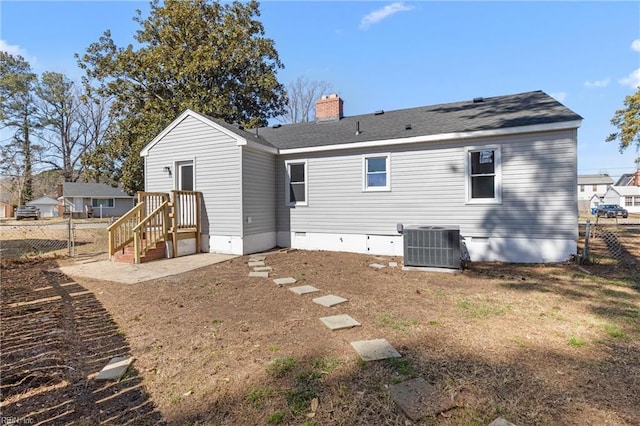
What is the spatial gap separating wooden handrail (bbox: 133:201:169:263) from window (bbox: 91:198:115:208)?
115ft

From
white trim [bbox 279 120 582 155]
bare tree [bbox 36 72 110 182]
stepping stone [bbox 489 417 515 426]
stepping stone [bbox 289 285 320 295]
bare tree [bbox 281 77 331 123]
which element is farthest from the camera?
bare tree [bbox 36 72 110 182]

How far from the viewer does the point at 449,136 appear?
8.50 meters

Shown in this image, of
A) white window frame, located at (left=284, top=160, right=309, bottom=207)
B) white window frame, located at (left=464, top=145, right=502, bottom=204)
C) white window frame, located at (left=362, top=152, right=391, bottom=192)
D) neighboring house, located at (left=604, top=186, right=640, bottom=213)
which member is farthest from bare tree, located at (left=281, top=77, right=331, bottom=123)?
neighboring house, located at (left=604, top=186, right=640, bottom=213)

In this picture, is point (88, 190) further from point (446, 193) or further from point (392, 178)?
point (446, 193)

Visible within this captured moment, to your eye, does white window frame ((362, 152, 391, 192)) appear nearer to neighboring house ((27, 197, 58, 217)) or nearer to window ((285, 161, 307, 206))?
window ((285, 161, 307, 206))

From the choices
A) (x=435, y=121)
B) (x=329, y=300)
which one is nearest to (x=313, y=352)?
(x=329, y=300)

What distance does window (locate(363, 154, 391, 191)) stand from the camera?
9.48 m

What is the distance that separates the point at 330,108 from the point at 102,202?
36.2 m

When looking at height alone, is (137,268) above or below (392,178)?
below

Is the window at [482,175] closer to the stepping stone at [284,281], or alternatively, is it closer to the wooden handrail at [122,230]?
the stepping stone at [284,281]

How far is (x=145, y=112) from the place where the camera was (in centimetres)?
1791

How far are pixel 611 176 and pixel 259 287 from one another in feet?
267

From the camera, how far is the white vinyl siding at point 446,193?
25.1ft

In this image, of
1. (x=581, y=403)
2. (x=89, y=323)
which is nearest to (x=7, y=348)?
(x=89, y=323)
